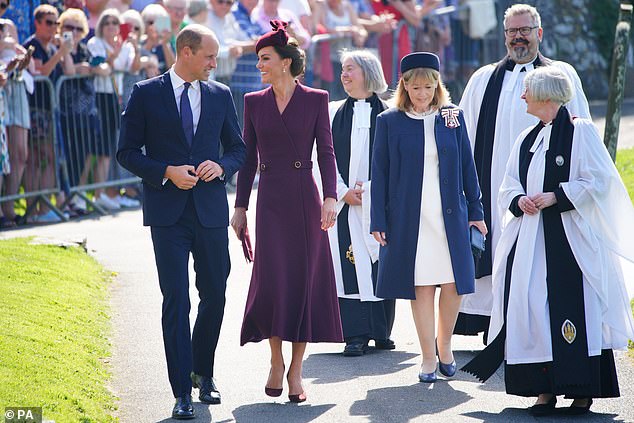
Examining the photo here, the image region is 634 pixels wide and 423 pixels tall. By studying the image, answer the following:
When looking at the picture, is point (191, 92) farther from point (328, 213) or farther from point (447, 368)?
point (447, 368)

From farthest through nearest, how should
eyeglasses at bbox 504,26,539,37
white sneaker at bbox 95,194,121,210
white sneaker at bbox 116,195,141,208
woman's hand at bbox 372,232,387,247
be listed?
1. white sneaker at bbox 116,195,141,208
2. white sneaker at bbox 95,194,121,210
3. eyeglasses at bbox 504,26,539,37
4. woman's hand at bbox 372,232,387,247

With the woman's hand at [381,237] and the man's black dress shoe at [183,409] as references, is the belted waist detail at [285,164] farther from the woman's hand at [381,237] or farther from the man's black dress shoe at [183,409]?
the man's black dress shoe at [183,409]

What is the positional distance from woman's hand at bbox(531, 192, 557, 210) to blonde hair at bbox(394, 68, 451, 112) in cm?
117

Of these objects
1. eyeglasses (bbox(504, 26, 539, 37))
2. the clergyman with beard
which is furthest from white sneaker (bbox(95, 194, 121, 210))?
eyeglasses (bbox(504, 26, 539, 37))

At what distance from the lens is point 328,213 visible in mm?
7887

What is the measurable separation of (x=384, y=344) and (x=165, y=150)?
258 cm

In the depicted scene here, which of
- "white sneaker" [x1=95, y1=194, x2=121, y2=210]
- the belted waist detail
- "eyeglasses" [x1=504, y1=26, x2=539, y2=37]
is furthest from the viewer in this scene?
"white sneaker" [x1=95, y1=194, x2=121, y2=210]

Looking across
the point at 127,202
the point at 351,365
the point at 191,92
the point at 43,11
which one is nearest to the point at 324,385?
the point at 351,365

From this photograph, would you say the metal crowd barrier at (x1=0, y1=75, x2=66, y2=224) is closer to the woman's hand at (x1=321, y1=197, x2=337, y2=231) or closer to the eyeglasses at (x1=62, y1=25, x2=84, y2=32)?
the eyeglasses at (x1=62, y1=25, x2=84, y2=32)

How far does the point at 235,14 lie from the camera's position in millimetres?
16797

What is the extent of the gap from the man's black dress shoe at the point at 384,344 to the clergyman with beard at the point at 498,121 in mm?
479

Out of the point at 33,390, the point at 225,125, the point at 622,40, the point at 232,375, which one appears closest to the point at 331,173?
the point at 225,125

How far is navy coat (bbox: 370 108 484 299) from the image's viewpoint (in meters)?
8.46

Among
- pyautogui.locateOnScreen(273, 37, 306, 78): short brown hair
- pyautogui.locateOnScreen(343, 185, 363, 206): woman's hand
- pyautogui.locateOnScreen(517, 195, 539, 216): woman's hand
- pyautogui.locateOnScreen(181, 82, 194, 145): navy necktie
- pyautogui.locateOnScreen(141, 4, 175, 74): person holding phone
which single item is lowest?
pyautogui.locateOnScreen(343, 185, 363, 206): woman's hand
